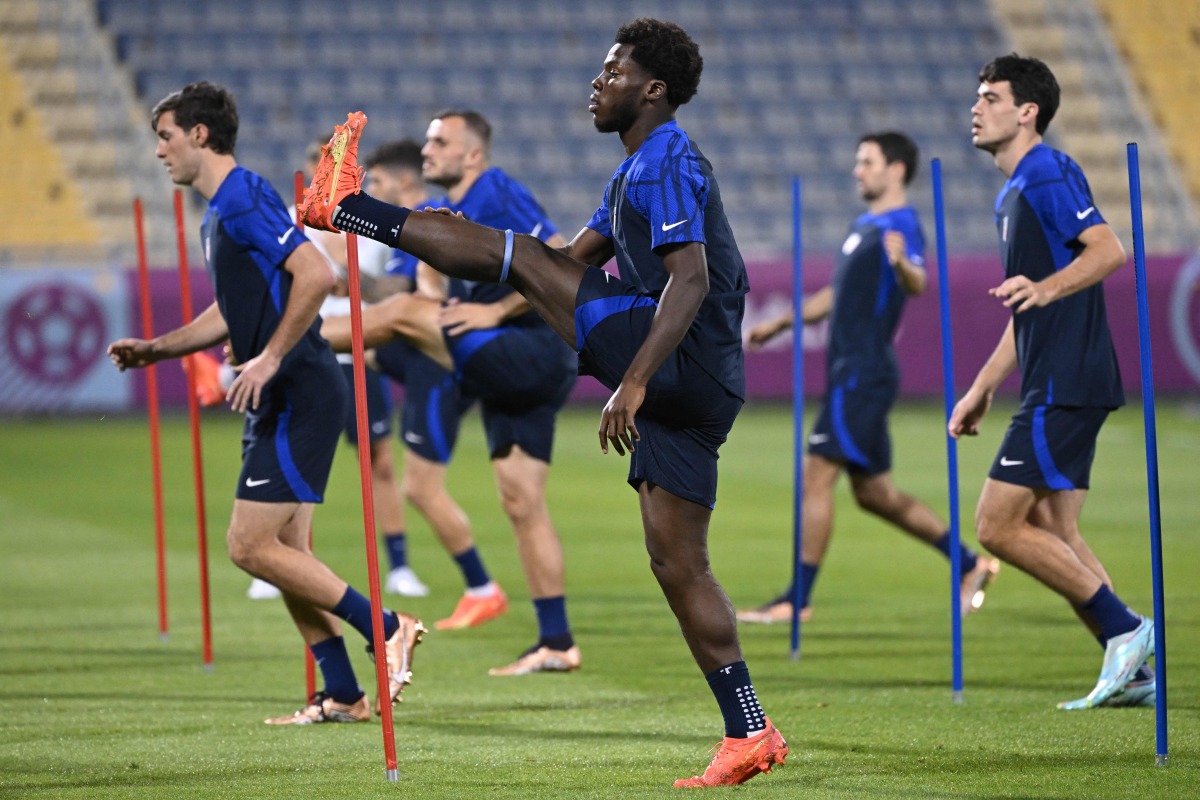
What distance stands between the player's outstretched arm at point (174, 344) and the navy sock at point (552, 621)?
6.31 ft

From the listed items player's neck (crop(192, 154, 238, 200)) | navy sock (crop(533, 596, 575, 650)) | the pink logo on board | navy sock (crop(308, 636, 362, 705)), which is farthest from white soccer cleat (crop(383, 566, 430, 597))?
the pink logo on board

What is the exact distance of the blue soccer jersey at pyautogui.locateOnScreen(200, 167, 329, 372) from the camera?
582cm

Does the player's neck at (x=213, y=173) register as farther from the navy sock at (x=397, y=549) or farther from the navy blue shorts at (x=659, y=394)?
the navy sock at (x=397, y=549)

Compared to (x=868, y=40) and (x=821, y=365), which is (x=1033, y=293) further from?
(x=868, y=40)

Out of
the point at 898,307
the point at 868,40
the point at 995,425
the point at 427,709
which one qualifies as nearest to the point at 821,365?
the point at 995,425

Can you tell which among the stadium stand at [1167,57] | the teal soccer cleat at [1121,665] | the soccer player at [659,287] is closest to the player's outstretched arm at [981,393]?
the teal soccer cleat at [1121,665]

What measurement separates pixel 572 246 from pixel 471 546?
3.57 metres

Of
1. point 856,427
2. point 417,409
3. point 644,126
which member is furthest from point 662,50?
point 417,409

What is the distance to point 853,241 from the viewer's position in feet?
27.8

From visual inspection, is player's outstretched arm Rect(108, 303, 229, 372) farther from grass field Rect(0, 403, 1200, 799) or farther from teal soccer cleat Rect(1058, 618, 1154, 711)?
teal soccer cleat Rect(1058, 618, 1154, 711)

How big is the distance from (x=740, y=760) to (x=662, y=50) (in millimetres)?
1997

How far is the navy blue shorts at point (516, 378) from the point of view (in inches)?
288

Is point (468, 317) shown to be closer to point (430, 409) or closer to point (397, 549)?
point (430, 409)

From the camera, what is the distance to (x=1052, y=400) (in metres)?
6.05
